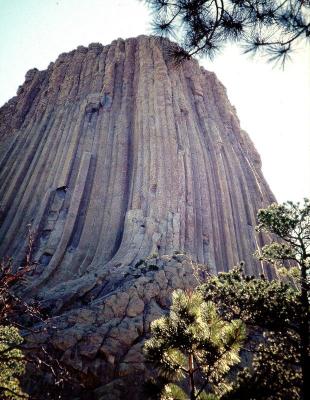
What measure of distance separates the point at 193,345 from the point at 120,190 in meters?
23.1

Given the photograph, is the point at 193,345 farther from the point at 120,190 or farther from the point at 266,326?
Result: the point at 120,190

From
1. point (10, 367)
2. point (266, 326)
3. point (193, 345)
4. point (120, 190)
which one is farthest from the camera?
point (120, 190)

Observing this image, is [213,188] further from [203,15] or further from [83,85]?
[203,15]

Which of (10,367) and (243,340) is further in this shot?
(10,367)

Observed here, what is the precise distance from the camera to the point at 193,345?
257 inches

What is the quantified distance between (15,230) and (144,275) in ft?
51.0

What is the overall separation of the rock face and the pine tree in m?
6.05

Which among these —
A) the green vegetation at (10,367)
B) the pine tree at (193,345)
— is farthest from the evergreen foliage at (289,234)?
the green vegetation at (10,367)

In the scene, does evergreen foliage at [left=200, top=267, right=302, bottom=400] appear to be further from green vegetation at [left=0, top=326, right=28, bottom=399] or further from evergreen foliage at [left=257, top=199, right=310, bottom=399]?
green vegetation at [left=0, top=326, right=28, bottom=399]

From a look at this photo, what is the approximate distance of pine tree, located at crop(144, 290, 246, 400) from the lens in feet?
21.1

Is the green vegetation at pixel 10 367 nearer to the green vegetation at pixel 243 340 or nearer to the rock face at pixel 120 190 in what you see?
the green vegetation at pixel 243 340

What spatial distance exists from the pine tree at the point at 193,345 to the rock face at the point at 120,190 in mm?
6055

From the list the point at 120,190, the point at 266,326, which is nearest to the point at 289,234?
the point at 266,326

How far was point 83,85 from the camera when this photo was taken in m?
39.1
